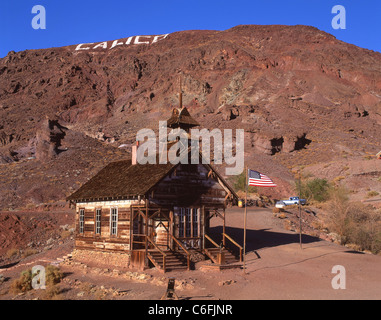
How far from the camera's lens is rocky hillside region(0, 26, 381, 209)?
61.1m

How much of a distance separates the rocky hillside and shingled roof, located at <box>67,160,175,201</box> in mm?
22242

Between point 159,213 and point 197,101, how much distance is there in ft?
311

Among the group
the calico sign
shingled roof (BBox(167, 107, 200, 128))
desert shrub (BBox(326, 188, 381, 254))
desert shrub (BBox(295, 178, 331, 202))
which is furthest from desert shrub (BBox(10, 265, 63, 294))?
the calico sign

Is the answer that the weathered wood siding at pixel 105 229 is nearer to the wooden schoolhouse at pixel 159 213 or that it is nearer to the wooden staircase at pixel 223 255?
the wooden schoolhouse at pixel 159 213

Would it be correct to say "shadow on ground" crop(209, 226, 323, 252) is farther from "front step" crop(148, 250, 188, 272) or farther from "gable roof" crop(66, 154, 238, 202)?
"front step" crop(148, 250, 188, 272)

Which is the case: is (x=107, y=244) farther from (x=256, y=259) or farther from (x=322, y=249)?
(x=322, y=249)

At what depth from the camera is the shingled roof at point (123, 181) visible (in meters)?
19.5

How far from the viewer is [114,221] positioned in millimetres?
20531

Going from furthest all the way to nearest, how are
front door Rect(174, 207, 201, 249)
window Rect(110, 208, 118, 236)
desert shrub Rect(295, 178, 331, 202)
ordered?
1. desert shrub Rect(295, 178, 331, 202)
2. window Rect(110, 208, 118, 236)
3. front door Rect(174, 207, 201, 249)

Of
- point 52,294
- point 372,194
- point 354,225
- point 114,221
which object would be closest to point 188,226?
point 114,221

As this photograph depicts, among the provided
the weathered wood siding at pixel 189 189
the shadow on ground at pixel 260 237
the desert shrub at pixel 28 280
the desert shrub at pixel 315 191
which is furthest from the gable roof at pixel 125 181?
the desert shrub at pixel 315 191

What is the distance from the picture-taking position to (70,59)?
159000 millimetres

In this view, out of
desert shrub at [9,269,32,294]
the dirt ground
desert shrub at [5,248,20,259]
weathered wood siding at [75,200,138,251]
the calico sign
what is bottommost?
desert shrub at [5,248,20,259]

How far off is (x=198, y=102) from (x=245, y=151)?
128ft
